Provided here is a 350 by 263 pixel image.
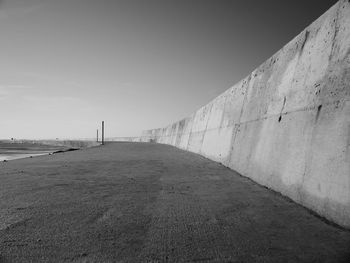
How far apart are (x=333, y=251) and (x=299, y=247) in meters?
0.22

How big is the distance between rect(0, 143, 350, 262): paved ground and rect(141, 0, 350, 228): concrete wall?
25 centimetres

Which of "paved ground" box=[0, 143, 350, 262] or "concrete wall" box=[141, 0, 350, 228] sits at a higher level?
"concrete wall" box=[141, 0, 350, 228]

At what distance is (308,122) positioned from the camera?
10.3 ft

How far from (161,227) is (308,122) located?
2105mm

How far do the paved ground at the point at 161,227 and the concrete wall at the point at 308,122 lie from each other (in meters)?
0.25

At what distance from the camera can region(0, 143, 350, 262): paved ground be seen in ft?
6.02

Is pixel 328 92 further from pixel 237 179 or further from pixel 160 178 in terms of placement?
pixel 160 178

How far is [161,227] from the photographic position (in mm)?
2381

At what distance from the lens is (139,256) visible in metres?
1.81

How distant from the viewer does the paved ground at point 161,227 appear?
6.02 ft

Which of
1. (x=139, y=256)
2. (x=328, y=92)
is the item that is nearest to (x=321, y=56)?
(x=328, y=92)

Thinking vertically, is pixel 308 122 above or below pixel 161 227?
above

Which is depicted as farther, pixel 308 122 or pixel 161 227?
pixel 308 122

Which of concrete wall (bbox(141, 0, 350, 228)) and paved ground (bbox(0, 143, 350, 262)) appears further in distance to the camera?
concrete wall (bbox(141, 0, 350, 228))
